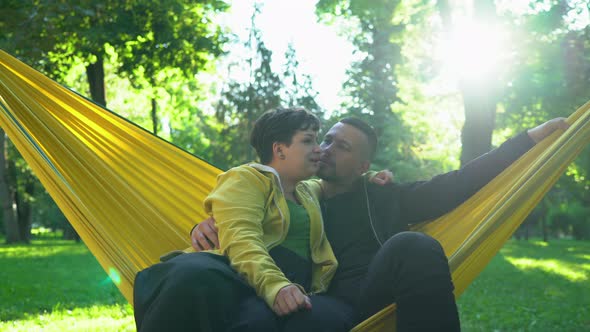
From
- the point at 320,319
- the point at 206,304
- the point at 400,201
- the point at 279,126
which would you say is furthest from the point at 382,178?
the point at 206,304

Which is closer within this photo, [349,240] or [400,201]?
[349,240]

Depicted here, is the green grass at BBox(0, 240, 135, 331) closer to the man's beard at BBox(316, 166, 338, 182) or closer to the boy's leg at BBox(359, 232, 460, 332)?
the man's beard at BBox(316, 166, 338, 182)

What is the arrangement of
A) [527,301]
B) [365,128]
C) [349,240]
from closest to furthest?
[349,240] < [365,128] < [527,301]

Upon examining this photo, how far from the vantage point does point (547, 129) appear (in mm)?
2781

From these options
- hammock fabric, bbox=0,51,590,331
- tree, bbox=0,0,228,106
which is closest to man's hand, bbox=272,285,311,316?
hammock fabric, bbox=0,51,590,331

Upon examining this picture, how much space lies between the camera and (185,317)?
76.1 inches

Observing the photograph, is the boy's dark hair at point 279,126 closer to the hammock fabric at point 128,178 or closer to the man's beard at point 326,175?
the man's beard at point 326,175

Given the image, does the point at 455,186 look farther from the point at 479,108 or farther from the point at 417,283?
the point at 479,108

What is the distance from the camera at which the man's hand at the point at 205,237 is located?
237 cm

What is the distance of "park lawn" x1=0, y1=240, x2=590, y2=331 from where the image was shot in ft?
16.1

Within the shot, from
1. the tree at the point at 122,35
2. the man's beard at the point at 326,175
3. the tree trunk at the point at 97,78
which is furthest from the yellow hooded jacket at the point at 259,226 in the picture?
the tree trunk at the point at 97,78

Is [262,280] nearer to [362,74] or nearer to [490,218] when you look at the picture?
[490,218]

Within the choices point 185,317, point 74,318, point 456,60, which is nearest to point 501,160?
point 185,317

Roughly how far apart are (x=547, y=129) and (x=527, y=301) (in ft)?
13.8
